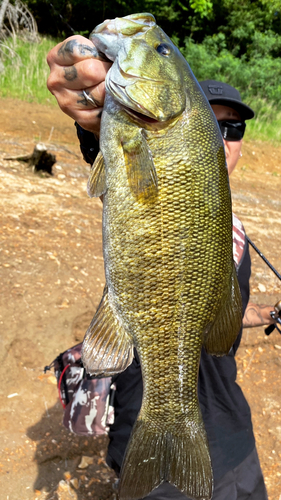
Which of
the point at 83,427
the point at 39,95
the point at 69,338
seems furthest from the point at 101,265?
the point at 39,95

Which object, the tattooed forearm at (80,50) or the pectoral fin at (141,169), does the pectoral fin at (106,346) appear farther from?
the tattooed forearm at (80,50)

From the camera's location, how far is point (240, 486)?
2.21 metres

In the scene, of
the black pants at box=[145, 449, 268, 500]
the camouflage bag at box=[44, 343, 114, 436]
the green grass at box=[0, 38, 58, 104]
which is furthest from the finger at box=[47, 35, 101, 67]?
the green grass at box=[0, 38, 58, 104]

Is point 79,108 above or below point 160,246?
above

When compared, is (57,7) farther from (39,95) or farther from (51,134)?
(51,134)

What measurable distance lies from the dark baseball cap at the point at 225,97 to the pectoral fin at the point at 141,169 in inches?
62.3

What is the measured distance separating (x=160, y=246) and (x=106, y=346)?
1.39ft

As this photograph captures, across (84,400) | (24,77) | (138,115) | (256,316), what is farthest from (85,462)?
(24,77)

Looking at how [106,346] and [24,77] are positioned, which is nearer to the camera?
[106,346]

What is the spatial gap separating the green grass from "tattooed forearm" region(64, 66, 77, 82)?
9125 millimetres

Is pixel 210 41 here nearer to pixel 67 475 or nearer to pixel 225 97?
pixel 225 97

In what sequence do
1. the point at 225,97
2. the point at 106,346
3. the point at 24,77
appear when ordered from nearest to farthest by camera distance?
the point at 106,346 → the point at 225,97 → the point at 24,77

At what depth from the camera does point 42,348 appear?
3.80 m

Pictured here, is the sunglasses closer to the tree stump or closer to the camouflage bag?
the camouflage bag
